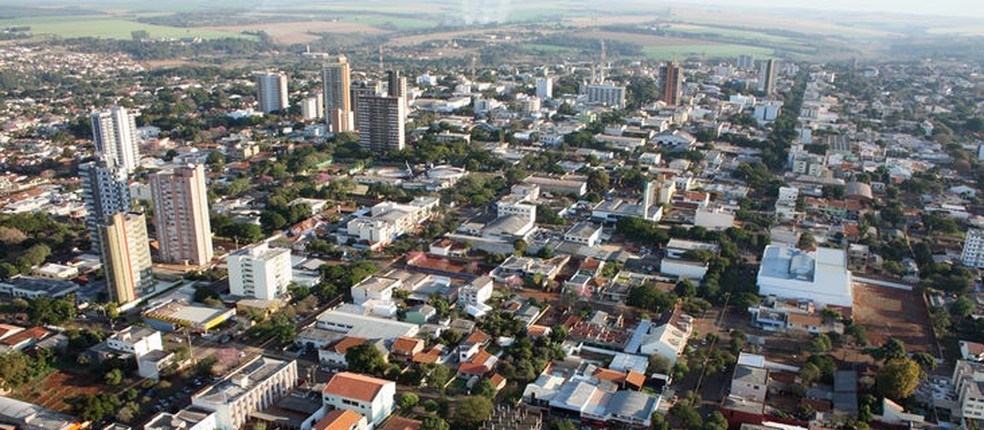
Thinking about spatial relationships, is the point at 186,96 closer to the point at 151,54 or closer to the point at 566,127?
the point at 566,127

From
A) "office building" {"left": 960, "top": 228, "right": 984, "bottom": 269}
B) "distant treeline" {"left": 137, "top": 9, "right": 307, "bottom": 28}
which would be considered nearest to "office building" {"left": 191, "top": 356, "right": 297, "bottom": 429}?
"office building" {"left": 960, "top": 228, "right": 984, "bottom": 269}

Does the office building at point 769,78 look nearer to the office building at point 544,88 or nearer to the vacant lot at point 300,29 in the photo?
the office building at point 544,88

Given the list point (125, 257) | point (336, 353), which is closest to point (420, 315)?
point (336, 353)

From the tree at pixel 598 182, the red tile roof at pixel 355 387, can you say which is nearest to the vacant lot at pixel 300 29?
the tree at pixel 598 182

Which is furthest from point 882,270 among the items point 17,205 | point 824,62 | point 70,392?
point 824,62

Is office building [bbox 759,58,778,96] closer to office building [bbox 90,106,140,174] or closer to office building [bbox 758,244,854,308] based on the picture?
office building [bbox 758,244,854,308]

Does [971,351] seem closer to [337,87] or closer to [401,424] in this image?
[401,424]

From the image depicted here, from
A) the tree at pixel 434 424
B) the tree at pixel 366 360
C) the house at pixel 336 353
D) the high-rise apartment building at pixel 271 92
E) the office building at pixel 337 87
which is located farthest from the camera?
the high-rise apartment building at pixel 271 92
